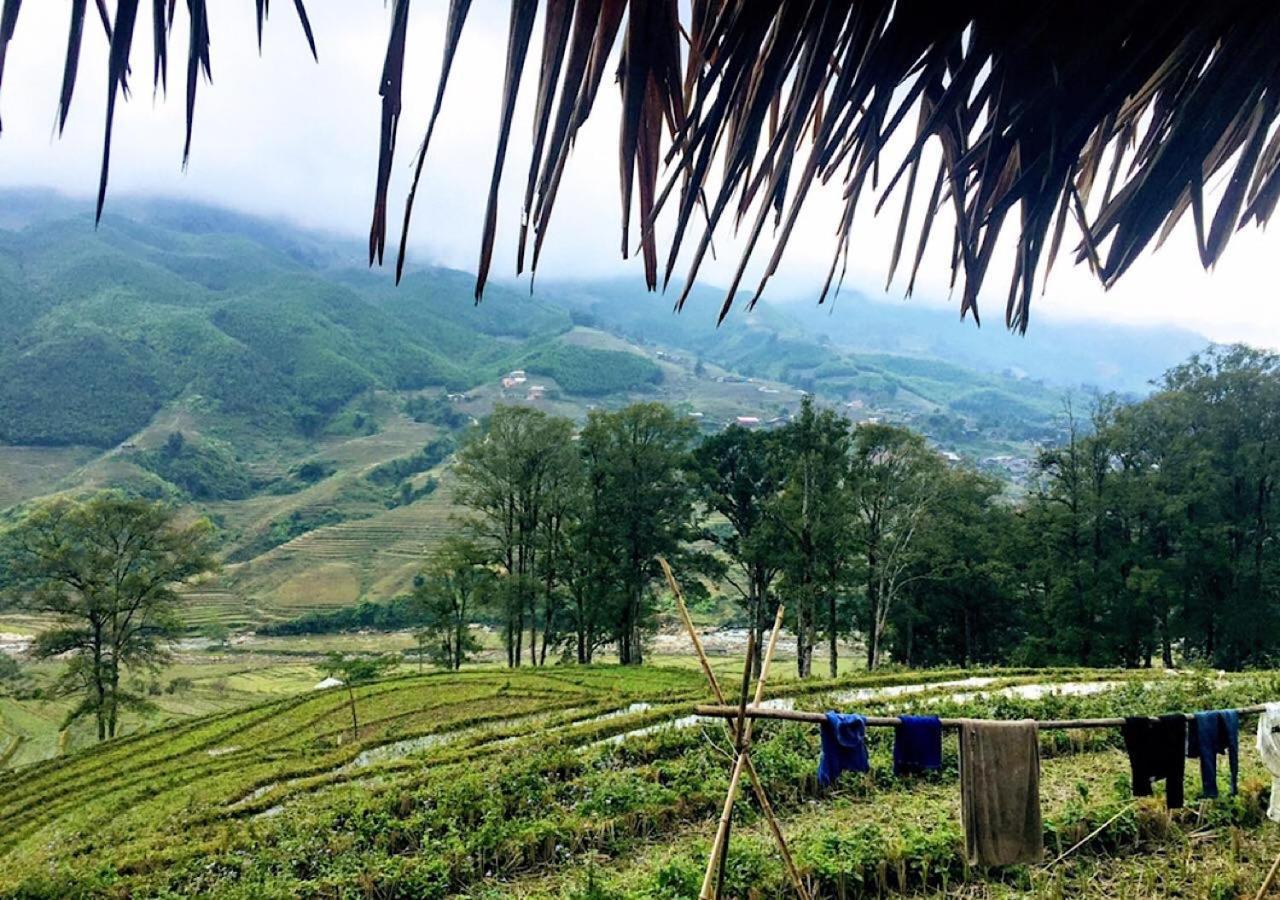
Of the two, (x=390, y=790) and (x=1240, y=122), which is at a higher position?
(x=1240, y=122)

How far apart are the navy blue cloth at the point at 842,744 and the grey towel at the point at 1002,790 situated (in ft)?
2.22

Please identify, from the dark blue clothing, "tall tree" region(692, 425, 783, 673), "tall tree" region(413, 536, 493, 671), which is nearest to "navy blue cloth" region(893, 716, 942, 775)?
the dark blue clothing

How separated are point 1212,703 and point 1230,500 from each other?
15365mm

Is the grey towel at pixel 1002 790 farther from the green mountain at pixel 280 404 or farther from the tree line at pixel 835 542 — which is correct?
the green mountain at pixel 280 404

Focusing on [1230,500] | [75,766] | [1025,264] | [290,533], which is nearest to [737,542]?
[1230,500]

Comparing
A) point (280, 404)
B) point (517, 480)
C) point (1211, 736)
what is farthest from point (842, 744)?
point (280, 404)

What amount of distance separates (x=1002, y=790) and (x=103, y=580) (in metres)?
28.9

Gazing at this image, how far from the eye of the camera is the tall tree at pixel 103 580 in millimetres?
23625

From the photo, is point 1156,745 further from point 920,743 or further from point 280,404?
point 280,404

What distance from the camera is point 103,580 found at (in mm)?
24562

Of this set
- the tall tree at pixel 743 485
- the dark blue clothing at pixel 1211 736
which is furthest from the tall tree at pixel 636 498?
the dark blue clothing at pixel 1211 736

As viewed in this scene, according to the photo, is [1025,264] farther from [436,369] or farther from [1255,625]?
[436,369]

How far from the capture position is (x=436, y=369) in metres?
168

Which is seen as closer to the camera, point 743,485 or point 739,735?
point 739,735
